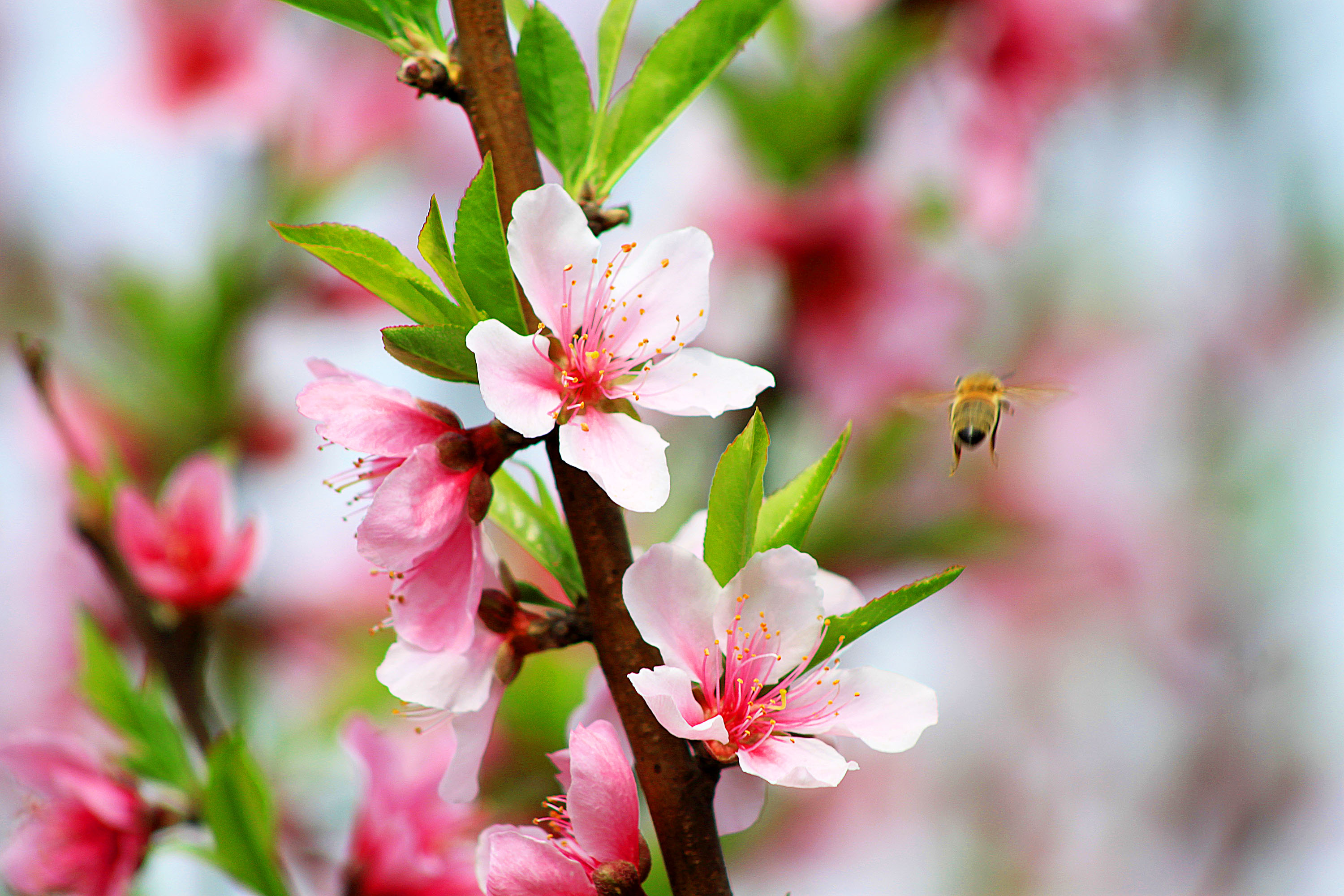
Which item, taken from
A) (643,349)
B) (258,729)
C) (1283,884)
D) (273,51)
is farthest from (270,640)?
(1283,884)

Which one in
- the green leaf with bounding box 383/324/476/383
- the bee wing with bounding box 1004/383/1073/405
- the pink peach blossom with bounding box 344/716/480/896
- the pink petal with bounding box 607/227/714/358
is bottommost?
the pink peach blossom with bounding box 344/716/480/896

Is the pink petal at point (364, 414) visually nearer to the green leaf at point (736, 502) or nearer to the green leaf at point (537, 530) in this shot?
the green leaf at point (537, 530)

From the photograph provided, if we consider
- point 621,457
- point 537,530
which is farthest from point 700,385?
point 537,530

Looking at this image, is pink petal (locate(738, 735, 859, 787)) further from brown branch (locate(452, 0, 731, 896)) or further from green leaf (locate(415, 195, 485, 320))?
green leaf (locate(415, 195, 485, 320))

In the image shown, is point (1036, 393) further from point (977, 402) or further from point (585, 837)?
point (585, 837)

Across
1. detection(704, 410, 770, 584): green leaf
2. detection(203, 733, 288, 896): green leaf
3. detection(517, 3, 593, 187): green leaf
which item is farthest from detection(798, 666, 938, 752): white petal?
detection(203, 733, 288, 896): green leaf
